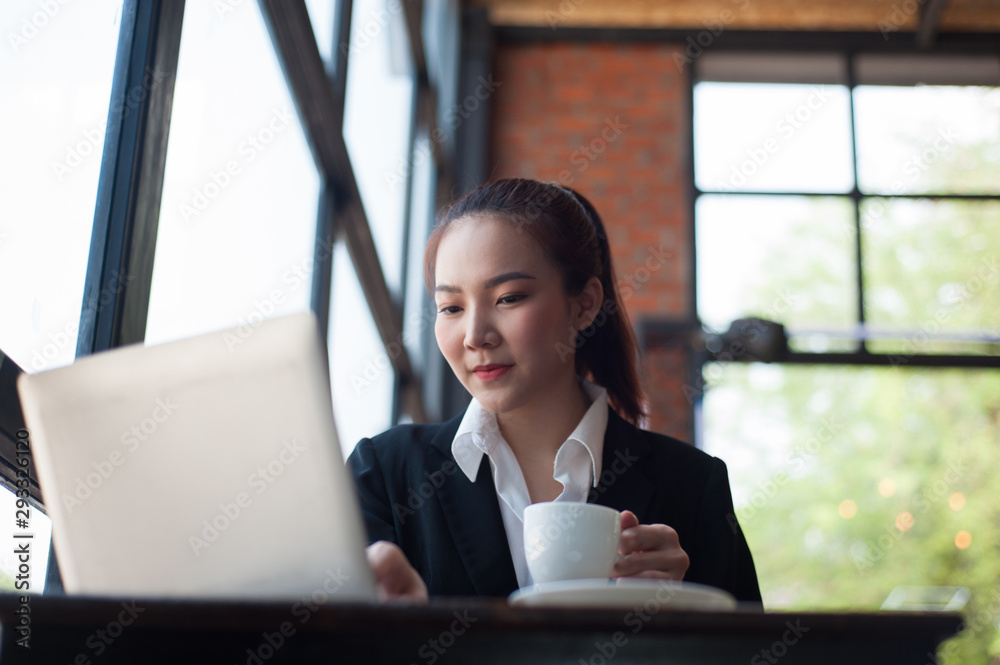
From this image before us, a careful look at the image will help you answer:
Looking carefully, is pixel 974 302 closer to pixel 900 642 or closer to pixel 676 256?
pixel 676 256

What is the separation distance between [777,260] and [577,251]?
422 cm

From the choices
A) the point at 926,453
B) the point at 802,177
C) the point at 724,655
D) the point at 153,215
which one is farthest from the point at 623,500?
the point at 926,453

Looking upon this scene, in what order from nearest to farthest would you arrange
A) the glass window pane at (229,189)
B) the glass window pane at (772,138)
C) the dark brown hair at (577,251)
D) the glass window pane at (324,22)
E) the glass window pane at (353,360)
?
the dark brown hair at (577,251) → the glass window pane at (229,189) → the glass window pane at (324,22) → the glass window pane at (353,360) → the glass window pane at (772,138)

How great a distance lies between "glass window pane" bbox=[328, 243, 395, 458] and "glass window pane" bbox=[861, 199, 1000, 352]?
9.91 ft

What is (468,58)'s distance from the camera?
19.1 ft

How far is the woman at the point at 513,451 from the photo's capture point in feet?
4.28

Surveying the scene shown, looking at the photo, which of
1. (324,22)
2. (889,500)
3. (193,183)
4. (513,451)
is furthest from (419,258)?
(513,451)

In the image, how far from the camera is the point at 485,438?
4.64 feet
